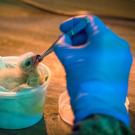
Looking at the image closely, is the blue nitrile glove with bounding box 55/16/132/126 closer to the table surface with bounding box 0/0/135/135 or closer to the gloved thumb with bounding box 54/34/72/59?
the gloved thumb with bounding box 54/34/72/59

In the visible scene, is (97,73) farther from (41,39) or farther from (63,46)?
(41,39)

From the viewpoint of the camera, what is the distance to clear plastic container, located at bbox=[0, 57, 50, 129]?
127 cm

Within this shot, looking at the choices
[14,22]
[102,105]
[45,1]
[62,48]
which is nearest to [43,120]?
[62,48]

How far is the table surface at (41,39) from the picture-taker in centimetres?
141

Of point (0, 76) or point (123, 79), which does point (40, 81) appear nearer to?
point (0, 76)

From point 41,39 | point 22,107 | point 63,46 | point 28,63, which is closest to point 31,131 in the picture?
point 22,107

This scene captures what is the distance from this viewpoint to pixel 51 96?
1567 mm

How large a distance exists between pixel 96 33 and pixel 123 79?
0.14m

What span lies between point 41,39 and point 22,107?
31.5 inches

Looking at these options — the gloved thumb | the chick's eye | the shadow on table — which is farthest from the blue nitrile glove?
the shadow on table

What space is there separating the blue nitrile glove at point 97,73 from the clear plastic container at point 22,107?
358mm

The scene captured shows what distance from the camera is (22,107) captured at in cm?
130

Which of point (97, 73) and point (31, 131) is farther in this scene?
point (31, 131)

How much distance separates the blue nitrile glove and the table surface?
513mm
